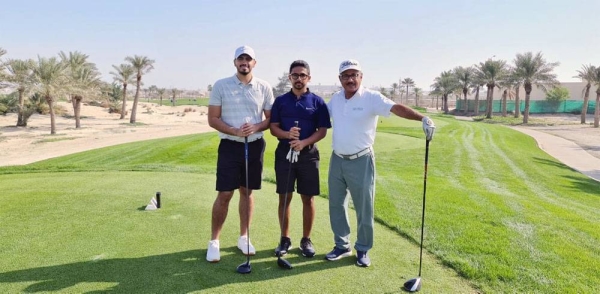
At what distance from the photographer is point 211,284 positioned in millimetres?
3680

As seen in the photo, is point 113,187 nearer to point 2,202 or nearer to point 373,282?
point 2,202

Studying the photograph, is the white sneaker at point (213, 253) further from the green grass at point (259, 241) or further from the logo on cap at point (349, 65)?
the logo on cap at point (349, 65)

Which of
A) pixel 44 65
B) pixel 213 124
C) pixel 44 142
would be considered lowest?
pixel 44 142

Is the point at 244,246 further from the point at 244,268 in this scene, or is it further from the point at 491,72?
the point at 491,72

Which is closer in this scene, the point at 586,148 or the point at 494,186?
the point at 494,186

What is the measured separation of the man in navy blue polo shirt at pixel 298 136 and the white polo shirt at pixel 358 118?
194mm

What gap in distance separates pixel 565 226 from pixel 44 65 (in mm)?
44522

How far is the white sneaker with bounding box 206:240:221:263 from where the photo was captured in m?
4.23

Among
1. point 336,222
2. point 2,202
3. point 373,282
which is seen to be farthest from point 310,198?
point 2,202

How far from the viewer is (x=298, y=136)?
436 centimetres

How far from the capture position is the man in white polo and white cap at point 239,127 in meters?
4.42

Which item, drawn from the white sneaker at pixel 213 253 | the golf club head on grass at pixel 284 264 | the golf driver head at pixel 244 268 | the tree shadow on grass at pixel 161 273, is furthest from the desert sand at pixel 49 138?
the golf club head on grass at pixel 284 264

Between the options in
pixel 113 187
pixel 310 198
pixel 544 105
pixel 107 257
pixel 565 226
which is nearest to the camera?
pixel 107 257

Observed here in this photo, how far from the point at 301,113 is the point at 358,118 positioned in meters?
0.64
